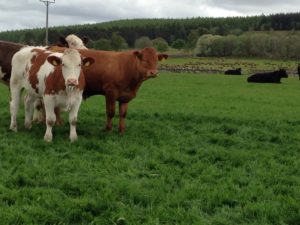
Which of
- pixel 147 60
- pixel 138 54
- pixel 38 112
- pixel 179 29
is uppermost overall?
pixel 179 29

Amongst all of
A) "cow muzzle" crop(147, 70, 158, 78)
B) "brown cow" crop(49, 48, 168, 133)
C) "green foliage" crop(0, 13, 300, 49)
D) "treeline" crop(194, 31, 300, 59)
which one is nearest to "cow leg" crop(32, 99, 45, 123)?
"brown cow" crop(49, 48, 168, 133)

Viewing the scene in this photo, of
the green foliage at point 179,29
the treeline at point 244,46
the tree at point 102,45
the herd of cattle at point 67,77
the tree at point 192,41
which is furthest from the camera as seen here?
the green foliage at point 179,29

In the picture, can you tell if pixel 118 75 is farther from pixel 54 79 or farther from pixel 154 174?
pixel 154 174

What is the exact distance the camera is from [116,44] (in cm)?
11300

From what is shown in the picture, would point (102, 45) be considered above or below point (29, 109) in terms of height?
above

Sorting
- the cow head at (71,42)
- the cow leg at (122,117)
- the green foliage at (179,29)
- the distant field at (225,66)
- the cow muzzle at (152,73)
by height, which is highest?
the green foliage at (179,29)

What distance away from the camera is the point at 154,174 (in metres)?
7.53

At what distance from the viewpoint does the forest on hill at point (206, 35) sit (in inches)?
4678

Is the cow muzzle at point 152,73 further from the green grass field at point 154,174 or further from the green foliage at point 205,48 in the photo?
the green foliage at point 205,48

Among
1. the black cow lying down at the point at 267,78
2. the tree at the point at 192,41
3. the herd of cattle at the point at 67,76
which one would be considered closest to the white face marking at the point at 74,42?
the herd of cattle at the point at 67,76

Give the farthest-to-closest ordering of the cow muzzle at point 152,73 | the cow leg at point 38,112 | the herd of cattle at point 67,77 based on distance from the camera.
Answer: the cow leg at point 38,112 < the cow muzzle at point 152,73 < the herd of cattle at point 67,77

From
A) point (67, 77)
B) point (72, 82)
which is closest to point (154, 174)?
point (72, 82)

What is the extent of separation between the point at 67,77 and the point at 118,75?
193cm

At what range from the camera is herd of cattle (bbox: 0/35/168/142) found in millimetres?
9742
